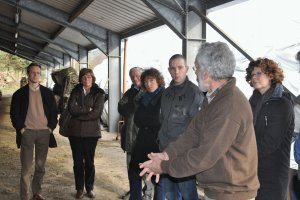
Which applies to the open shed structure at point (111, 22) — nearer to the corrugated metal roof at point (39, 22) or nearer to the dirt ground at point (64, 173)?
the corrugated metal roof at point (39, 22)

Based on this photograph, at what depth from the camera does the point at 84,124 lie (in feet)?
14.4

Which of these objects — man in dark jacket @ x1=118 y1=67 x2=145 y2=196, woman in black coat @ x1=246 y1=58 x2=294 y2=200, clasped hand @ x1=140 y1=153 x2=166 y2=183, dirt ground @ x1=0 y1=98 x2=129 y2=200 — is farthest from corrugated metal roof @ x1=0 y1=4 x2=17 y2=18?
clasped hand @ x1=140 y1=153 x2=166 y2=183

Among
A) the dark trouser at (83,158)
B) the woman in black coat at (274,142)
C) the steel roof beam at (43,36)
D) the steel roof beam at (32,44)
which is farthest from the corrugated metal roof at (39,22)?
the woman in black coat at (274,142)

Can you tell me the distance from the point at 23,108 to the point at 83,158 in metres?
1.01

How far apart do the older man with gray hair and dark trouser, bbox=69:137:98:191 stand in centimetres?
259

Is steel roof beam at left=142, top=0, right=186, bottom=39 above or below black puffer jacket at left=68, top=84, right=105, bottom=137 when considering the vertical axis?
above

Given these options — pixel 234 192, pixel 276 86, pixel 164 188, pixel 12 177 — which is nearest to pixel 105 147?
pixel 12 177

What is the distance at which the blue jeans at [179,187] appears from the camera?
3.07 meters

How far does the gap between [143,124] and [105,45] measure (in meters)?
7.05

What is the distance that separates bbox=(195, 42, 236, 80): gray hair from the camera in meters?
1.90

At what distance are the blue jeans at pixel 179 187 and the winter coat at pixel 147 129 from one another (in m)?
0.38

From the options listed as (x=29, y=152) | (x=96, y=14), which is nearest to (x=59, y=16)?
(x=96, y=14)

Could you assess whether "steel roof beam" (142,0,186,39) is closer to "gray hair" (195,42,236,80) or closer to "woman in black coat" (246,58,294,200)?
"woman in black coat" (246,58,294,200)

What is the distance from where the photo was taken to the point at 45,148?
4273 millimetres
